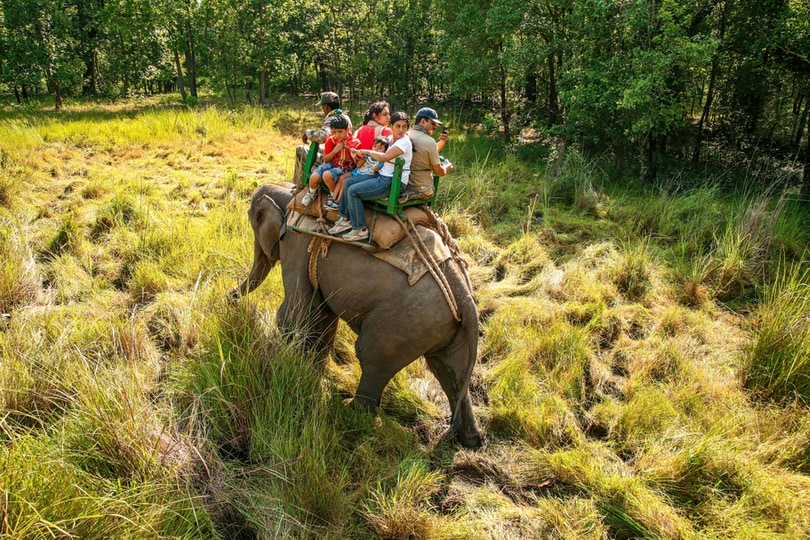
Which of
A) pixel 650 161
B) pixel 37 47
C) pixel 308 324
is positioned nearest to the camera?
pixel 308 324

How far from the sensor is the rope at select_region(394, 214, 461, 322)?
2945 millimetres

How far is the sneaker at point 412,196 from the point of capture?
3.21 m

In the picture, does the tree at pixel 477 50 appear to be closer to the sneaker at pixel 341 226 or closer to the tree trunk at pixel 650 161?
the tree trunk at pixel 650 161

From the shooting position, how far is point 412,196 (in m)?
3.25

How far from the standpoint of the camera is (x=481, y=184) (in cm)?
801

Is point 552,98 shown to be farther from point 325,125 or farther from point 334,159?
point 334,159

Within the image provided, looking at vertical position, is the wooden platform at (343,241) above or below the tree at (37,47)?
below

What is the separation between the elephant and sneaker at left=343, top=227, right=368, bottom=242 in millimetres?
112

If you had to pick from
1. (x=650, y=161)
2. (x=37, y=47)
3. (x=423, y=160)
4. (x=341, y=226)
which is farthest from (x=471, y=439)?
(x=37, y=47)

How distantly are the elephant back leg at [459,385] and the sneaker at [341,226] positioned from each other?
1014 mm

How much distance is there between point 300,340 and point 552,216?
5325mm

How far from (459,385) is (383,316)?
677 mm

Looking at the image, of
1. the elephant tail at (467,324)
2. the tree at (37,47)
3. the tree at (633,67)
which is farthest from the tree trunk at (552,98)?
the tree at (37,47)

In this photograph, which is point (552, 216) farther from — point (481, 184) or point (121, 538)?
point (121, 538)
